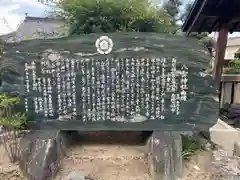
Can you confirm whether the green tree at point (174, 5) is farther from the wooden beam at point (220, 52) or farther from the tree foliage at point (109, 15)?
the tree foliage at point (109, 15)

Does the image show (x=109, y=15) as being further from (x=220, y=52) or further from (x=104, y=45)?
(x=220, y=52)

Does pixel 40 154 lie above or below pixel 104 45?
below

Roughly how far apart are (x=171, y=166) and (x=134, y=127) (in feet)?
2.03

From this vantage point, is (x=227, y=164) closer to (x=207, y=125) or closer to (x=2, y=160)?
(x=207, y=125)

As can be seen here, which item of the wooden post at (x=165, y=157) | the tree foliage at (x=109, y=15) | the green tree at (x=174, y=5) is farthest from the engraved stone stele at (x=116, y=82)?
the green tree at (x=174, y=5)

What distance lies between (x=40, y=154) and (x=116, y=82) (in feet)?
3.96

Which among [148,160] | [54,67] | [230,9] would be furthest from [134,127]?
[230,9]

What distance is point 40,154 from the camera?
3025 millimetres

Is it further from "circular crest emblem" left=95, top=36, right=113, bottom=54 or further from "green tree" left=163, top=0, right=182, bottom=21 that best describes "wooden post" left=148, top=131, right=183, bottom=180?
"green tree" left=163, top=0, right=182, bottom=21

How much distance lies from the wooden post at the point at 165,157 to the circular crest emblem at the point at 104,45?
1.16m

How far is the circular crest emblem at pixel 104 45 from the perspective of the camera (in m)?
3.15

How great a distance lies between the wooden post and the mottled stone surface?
3.71 ft

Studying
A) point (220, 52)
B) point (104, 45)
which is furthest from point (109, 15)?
point (220, 52)

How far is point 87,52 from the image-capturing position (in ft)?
10.4
